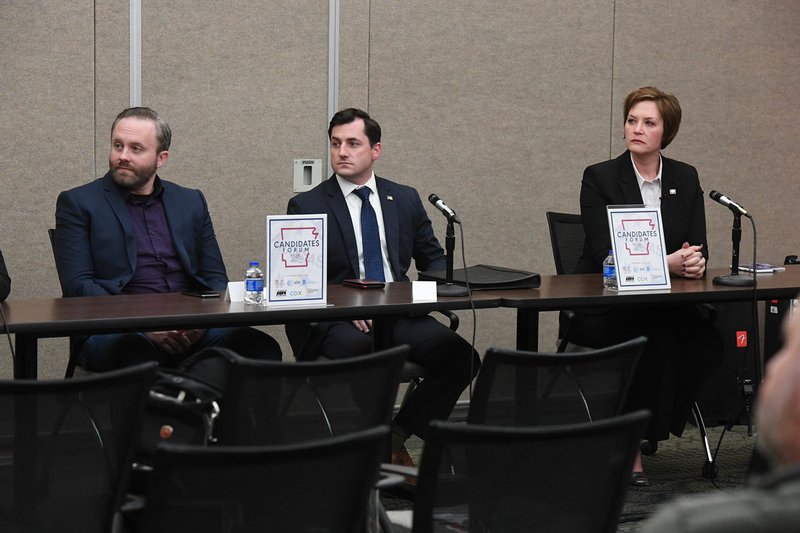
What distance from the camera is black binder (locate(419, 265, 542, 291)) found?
414cm

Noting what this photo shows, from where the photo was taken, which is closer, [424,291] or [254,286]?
[254,286]

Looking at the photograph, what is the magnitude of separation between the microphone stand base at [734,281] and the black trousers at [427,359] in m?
0.99

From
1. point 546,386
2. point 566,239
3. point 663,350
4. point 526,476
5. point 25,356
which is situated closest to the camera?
point 526,476

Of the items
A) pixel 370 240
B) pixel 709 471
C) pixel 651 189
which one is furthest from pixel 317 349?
pixel 709 471

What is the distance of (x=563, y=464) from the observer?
6.82ft

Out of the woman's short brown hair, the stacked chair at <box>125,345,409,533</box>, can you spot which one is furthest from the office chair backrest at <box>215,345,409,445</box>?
the woman's short brown hair

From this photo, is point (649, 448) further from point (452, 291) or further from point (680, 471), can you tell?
point (452, 291)

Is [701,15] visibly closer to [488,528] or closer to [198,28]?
[198,28]

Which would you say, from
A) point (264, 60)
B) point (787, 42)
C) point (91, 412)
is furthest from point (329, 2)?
point (91, 412)

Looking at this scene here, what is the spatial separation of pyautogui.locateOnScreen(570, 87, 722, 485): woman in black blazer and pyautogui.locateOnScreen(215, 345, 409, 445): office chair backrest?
2.05 metres

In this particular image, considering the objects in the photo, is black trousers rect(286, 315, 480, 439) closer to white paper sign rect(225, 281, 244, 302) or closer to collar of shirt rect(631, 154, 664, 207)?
white paper sign rect(225, 281, 244, 302)

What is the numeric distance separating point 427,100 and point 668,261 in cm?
171

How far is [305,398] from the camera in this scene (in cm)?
246

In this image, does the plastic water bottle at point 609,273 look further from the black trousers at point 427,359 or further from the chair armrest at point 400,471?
the chair armrest at point 400,471
